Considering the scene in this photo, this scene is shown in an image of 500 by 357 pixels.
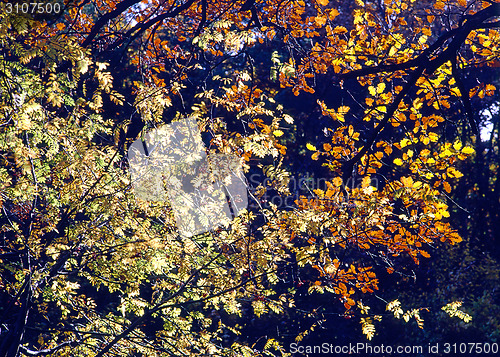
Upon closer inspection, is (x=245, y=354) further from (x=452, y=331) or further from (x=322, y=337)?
(x=452, y=331)

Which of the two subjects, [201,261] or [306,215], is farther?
[201,261]

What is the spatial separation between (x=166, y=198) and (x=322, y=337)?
20.7ft

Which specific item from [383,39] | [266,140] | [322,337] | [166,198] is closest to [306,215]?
[266,140]

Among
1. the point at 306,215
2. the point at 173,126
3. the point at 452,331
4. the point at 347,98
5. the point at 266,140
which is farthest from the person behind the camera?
the point at 347,98

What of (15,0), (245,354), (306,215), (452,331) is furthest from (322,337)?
(15,0)

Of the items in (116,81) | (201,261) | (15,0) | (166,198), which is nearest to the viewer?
(15,0)

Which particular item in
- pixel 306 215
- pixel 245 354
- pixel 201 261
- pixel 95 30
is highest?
pixel 95 30

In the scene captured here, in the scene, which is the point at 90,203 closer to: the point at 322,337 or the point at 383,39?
Answer: the point at 383,39

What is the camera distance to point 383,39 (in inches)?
189

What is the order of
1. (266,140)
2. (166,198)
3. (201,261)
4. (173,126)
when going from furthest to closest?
1. (173,126)
2. (166,198)
3. (201,261)
4. (266,140)

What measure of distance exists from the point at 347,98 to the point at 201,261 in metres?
8.76

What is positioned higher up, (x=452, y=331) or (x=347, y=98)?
(x=347, y=98)

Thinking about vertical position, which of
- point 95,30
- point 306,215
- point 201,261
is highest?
point 95,30

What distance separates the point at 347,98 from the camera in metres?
12.0
